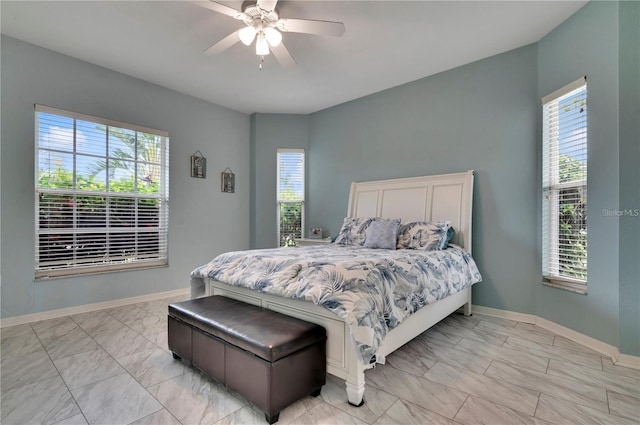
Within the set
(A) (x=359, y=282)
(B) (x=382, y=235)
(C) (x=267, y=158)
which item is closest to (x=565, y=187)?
(B) (x=382, y=235)

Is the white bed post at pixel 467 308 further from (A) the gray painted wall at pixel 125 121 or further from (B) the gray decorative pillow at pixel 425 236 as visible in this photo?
(A) the gray painted wall at pixel 125 121

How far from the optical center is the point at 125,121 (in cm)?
389

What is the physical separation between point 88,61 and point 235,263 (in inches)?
122

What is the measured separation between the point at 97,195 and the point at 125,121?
101 cm

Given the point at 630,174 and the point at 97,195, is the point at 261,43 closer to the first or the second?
the point at 97,195

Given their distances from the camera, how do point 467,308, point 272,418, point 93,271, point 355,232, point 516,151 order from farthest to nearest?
point 355,232
point 93,271
point 467,308
point 516,151
point 272,418

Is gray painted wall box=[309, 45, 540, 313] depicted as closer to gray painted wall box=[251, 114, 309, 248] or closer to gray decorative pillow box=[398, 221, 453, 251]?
gray decorative pillow box=[398, 221, 453, 251]

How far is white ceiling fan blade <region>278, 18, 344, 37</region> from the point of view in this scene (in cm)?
227

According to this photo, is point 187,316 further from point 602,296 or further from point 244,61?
point 602,296

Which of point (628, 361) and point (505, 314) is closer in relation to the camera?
point (628, 361)

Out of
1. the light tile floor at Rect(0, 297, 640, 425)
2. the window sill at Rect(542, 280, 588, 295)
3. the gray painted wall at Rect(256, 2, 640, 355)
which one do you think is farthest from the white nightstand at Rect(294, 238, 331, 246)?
the window sill at Rect(542, 280, 588, 295)

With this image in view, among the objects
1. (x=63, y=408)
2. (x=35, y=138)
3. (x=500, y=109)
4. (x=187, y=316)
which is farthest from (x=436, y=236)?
(x=35, y=138)

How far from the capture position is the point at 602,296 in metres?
2.53

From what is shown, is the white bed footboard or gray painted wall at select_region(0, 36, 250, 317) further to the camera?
gray painted wall at select_region(0, 36, 250, 317)
